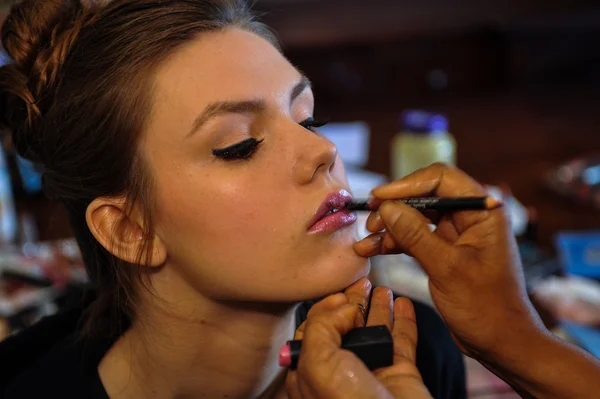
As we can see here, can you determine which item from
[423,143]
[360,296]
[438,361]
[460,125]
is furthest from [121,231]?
[460,125]

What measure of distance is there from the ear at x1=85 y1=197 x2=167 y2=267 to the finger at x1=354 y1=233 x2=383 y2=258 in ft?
0.89

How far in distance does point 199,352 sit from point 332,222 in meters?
0.29

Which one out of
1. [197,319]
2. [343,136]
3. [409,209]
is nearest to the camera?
[409,209]

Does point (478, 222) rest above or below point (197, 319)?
above

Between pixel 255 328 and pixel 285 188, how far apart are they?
0.23 meters

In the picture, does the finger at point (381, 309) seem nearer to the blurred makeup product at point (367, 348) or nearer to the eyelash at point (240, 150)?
the blurred makeup product at point (367, 348)

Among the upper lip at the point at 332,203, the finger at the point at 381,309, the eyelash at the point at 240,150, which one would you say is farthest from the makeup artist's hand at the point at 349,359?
the eyelash at the point at 240,150

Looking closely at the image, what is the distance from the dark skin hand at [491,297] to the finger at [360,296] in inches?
2.9

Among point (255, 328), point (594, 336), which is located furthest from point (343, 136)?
point (255, 328)

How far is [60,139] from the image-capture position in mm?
808

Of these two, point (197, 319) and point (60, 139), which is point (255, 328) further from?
point (60, 139)

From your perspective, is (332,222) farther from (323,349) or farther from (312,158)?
(323,349)

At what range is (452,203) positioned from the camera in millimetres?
721

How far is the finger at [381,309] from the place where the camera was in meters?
0.72
